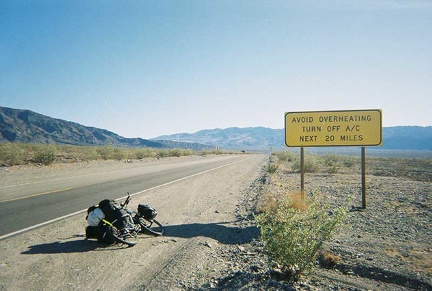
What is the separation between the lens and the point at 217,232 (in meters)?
7.15

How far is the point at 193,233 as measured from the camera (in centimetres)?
703

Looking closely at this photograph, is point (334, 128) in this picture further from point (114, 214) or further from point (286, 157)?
point (286, 157)

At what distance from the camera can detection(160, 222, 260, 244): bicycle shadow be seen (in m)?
6.65

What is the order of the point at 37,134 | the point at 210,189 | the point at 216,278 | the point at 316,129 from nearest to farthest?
the point at 216,278, the point at 316,129, the point at 210,189, the point at 37,134

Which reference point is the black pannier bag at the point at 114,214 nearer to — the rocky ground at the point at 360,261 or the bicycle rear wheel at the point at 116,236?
the bicycle rear wheel at the point at 116,236

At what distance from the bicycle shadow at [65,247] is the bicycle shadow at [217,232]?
1.57 metres

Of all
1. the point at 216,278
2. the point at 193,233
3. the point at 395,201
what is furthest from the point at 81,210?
the point at 395,201

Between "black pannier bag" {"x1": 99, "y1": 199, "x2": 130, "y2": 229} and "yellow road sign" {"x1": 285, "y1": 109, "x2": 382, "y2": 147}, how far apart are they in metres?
5.57

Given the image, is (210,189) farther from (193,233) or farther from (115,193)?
(193,233)

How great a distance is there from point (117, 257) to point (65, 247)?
1.21 metres

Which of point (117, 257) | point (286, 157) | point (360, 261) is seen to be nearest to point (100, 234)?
point (117, 257)

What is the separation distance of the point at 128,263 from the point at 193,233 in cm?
210

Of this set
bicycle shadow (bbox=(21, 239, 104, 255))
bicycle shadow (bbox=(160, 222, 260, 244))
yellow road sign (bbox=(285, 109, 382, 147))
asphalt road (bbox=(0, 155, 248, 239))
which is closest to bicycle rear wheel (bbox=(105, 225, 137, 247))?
bicycle shadow (bbox=(21, 239, 104, 255))

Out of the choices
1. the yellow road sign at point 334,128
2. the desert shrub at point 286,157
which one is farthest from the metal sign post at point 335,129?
the desert shrub at point 286,157
